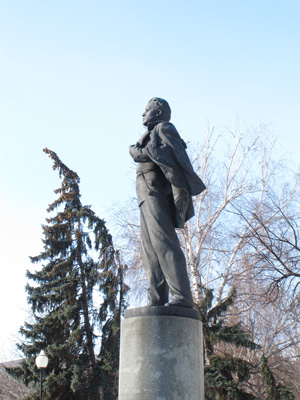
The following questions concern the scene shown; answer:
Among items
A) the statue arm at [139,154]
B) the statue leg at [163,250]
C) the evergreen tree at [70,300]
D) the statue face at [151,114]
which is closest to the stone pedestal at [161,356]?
the statue leg at [163,250]

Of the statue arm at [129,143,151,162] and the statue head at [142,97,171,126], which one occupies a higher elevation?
the statue head at [142,97,171,126]

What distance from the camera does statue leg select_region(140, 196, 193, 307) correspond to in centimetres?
484

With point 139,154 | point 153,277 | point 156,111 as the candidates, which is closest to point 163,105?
point 156,111

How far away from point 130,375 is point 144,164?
2.30 meters

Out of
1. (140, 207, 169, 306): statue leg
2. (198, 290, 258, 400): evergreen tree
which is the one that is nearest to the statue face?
(140, 207, 169, 306): statue leg

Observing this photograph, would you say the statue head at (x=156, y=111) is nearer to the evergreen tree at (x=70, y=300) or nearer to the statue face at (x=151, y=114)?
the statue face at (x=151, y=114)

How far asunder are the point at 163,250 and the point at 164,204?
56 cm

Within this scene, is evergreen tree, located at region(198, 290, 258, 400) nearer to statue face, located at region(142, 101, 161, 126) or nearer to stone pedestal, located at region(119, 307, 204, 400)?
stone pedestal, located at region(119, 307, 204, 400)

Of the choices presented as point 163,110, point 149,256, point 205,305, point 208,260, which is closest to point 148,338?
point 149,256

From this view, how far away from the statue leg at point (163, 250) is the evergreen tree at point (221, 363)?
9421mm

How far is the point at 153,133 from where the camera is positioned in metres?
5.37

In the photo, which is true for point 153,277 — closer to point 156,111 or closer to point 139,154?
point 139,154

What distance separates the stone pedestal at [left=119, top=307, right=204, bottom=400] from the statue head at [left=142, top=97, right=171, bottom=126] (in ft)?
7.66

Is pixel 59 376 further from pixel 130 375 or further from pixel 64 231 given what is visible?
pixel 130 375
